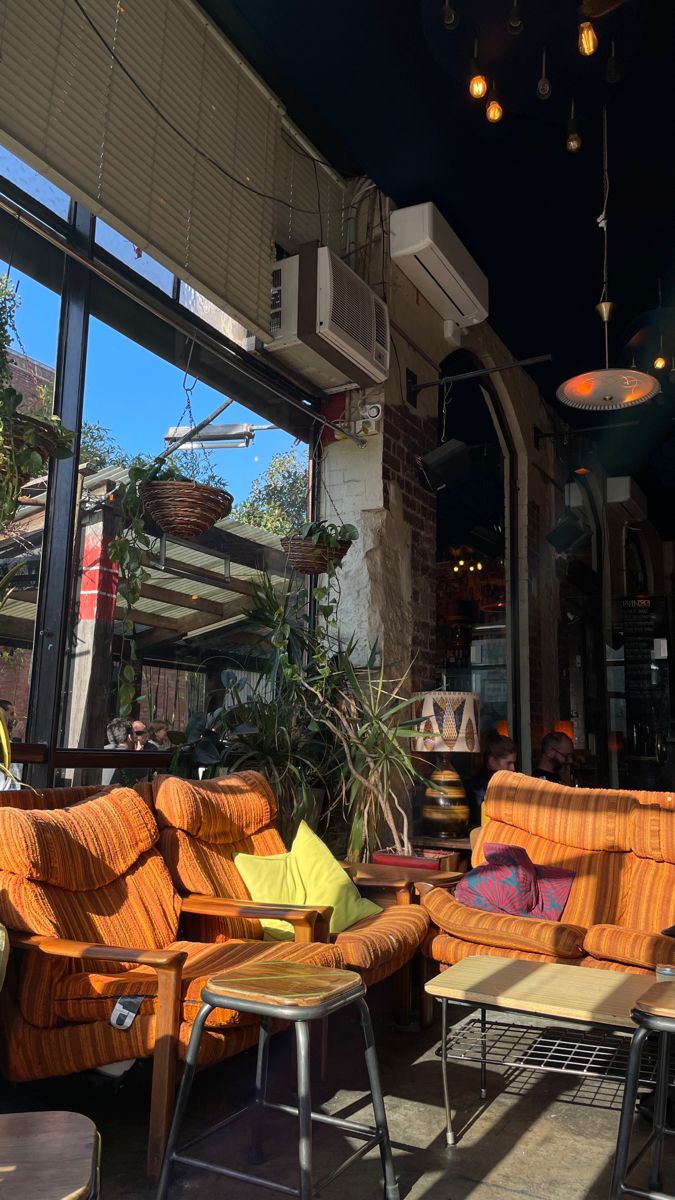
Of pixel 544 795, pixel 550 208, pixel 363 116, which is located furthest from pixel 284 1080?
pixel 550 208

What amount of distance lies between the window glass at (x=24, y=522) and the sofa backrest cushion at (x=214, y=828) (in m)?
0.67

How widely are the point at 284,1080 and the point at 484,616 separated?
5013 mm

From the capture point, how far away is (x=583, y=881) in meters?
3.70

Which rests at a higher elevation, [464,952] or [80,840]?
[80,840]

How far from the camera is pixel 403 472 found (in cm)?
533

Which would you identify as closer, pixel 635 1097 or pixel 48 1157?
pixel 48 1157

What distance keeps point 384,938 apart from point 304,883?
1.52 feet

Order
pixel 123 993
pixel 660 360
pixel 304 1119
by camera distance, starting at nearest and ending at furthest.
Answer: pixel 304 1119 → pixel 123 993 → pixel 660 360

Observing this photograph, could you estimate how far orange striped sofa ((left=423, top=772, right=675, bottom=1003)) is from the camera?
10.3ft

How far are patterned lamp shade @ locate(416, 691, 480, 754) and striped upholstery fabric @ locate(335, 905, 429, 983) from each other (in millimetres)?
1003

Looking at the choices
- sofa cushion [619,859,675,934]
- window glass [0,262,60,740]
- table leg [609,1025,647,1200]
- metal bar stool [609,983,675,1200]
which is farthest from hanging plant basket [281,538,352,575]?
table leg [609,1025,647,1200]

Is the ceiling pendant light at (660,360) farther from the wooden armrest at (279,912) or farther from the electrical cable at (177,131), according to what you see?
the wooden armrest at (279,912)

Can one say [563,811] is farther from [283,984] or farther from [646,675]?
[646,675]

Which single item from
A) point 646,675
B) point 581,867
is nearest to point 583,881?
point 581,867
